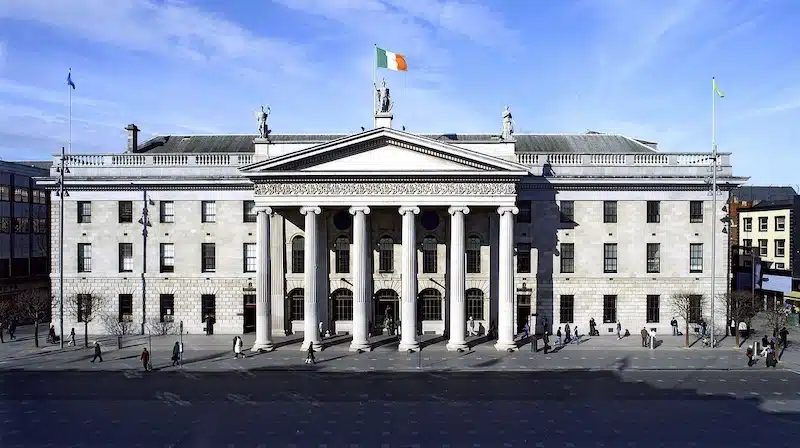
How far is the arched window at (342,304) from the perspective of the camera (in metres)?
49.3

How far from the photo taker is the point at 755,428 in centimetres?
2533

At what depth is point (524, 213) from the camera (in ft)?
159

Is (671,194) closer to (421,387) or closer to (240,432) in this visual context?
(421,387)

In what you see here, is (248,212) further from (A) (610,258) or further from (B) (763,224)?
(B) (763,224)

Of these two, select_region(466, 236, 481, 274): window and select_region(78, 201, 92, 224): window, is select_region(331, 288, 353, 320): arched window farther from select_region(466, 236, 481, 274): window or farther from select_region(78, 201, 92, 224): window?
select_region(78, 201, 92, 224): window

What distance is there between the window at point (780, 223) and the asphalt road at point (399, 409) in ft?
108

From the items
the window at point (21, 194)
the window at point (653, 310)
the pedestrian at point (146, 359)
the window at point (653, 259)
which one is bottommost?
the pedestrian at point (146, 359)

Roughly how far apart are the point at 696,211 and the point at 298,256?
3211 cm

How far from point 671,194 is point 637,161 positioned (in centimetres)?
371

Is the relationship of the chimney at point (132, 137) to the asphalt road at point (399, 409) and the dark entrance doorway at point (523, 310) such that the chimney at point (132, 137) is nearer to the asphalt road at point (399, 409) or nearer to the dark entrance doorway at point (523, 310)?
the asphalt road at point (399, 409)

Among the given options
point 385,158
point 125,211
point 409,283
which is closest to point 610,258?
point 409,283

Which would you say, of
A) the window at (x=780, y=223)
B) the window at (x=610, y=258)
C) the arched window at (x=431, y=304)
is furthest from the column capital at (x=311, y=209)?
the window at (x=780, y=223)

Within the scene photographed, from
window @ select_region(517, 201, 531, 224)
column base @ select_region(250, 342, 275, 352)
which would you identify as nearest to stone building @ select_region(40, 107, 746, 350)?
window @ select_region(517, 201, 531, 224)

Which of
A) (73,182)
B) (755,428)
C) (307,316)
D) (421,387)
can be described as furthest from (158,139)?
(755,428)
